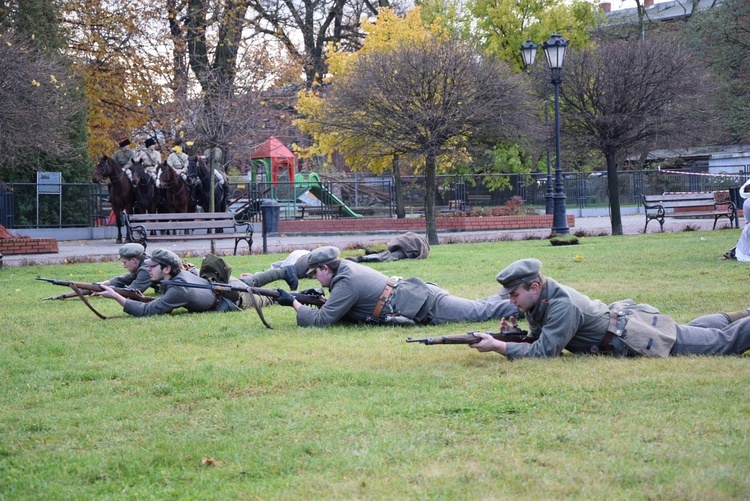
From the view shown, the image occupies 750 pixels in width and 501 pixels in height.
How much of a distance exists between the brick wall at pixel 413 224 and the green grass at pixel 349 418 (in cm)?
2193

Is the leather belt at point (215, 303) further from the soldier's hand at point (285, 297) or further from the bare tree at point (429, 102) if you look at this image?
the bare tree at point (429, 102)

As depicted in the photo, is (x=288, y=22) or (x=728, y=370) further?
(x=288, y=22)

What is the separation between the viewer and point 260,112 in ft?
114

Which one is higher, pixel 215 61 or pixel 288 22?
pixel 288 22

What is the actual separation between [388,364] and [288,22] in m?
36.5

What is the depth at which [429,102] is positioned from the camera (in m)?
23.5

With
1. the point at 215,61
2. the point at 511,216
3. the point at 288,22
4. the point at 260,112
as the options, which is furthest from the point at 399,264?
the point at 288,22

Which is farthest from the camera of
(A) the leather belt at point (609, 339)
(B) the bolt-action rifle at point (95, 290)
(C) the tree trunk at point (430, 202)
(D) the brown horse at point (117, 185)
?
Result: (D) the brown horse at point (117, 185)

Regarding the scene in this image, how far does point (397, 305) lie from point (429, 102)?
1480 cm

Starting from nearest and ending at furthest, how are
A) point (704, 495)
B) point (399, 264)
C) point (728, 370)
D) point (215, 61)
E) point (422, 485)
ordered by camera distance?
1. point (704, 495)
2. point (422, 485)
3. point (728, 370)
4. point (399, 264)
5. point (215, 61)

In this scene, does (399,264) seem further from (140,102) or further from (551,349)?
(140,102)

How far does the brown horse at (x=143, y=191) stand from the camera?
97.9 ft

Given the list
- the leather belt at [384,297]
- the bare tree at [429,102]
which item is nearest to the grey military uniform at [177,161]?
the bare tree at [429,102]

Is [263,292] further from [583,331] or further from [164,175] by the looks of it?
[164,175]
